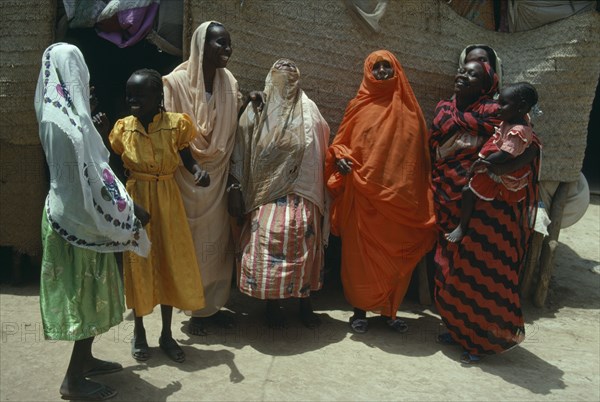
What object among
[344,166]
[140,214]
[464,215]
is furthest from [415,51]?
[140,214]

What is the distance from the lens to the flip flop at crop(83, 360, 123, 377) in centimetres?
326

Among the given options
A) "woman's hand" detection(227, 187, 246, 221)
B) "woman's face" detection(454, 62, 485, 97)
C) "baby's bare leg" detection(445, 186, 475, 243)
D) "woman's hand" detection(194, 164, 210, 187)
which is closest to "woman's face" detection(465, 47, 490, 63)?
"woman's face" detection(454, 62, 485, 97)

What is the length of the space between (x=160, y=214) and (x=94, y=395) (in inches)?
41.9

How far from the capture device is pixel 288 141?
Result: 3848 mm

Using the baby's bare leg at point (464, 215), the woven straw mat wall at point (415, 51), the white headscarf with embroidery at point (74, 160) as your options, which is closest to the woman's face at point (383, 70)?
the woven straw mat wall at point (415, 51)

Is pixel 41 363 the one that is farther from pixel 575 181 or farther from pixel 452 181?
pixel 575 181

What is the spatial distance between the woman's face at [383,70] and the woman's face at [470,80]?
18.5 inches

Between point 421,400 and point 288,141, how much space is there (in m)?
1.84

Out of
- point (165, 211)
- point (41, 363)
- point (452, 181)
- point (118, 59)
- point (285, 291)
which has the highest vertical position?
point (118, 59)

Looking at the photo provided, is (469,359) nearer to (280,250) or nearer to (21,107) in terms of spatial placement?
(280,250)

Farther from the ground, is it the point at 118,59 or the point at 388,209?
the point at 118,59

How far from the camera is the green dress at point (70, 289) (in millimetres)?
2777

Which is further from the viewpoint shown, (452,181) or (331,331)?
(331,331)

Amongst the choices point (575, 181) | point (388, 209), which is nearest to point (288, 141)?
point (388, 209)
